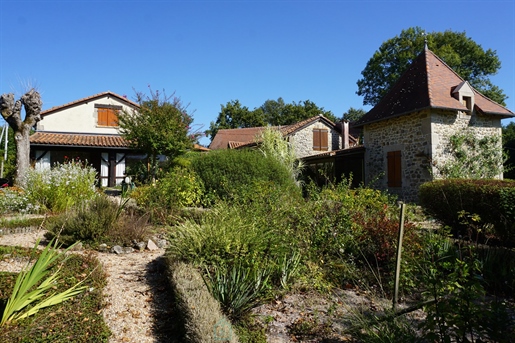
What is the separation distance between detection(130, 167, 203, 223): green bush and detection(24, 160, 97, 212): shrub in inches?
51.0

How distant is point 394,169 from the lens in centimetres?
1449

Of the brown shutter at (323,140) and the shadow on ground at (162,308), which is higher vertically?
the brown shutter at (323,140)

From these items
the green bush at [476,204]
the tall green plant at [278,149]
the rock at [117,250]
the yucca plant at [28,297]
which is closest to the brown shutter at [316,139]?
the tall green plant at [278,149]

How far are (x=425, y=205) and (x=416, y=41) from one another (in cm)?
2545

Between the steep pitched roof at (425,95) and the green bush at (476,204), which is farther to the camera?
the steep pitched roof at (425,95)

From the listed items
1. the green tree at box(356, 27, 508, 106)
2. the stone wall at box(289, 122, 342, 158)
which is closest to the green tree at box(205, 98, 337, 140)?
the green tree at box(356, 27, 508, 106)

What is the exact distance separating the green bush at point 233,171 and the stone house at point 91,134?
11.9m

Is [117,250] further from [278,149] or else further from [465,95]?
[465,95]

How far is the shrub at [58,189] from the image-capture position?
28.0ft

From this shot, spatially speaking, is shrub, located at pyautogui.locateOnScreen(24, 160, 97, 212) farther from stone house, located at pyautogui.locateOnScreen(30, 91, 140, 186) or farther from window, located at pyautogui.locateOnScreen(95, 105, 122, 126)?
window, located at pyautogui.locateOnScreen(95, 105, 122, 126)

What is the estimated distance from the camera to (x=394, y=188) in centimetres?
1450

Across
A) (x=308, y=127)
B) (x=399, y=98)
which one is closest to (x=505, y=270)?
(x=399, y=98)

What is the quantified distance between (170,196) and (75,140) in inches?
573

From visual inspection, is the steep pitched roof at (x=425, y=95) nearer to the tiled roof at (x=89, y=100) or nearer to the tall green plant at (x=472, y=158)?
the tall green plant at (x=472, y=158)
